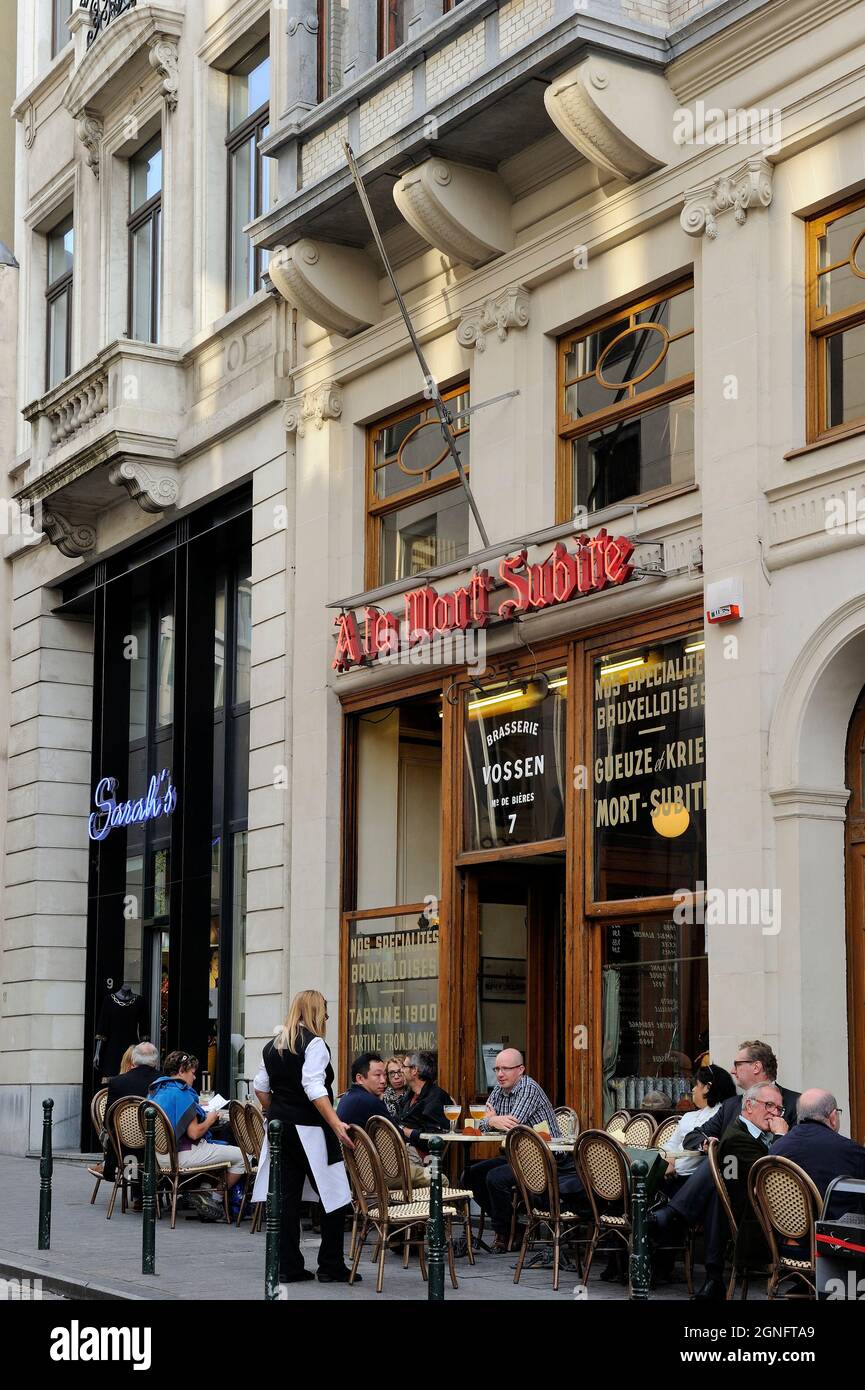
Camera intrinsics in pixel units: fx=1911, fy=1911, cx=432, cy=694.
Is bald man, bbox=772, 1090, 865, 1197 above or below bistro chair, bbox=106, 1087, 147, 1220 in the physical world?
above

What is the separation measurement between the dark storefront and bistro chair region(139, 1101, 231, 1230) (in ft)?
14.7

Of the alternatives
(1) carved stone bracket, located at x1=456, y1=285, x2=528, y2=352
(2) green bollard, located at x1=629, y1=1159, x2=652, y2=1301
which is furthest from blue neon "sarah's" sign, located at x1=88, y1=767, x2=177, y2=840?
(2) green bollard, located at x1=629, y1=1159, x2=652, y2=1301

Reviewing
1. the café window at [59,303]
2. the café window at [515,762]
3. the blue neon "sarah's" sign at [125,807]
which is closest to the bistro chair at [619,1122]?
the café window at [515,762]

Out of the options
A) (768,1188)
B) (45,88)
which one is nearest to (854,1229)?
(768,1188)

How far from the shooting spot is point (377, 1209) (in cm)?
Result: 1272

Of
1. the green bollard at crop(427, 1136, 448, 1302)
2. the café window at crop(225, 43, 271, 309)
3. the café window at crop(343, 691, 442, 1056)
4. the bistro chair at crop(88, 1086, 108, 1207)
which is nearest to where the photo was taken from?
the green bollard at crop(427, 1136, 448, 1302)

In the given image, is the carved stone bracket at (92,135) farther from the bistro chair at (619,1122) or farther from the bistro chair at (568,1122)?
the bistro chair at (619,1122)

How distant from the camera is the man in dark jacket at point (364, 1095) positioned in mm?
13609

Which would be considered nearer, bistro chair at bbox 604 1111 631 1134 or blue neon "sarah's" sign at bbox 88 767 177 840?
bistro chair at bbox 604 1111 631 1134

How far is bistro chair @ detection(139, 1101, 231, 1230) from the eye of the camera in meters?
15.9

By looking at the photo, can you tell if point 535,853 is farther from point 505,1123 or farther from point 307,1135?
point 307,1135

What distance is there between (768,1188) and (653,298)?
7916 mm

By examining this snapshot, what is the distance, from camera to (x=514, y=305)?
55.3ft

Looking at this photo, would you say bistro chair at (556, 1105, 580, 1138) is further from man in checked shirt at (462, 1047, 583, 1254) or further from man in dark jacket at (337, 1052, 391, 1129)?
man in dark jacket at (337, 1052, 391, 1129)
